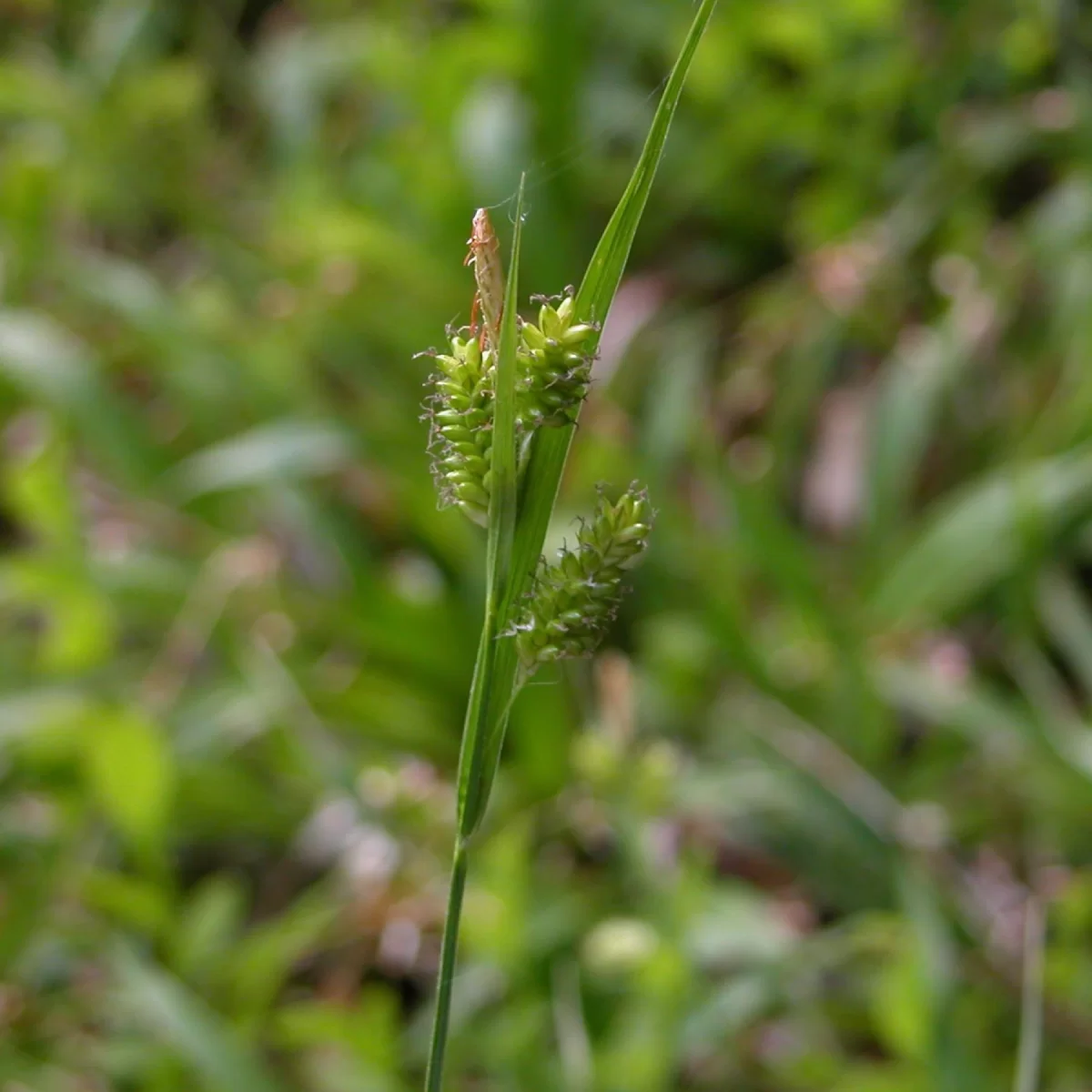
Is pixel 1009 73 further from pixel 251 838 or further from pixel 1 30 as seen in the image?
pixel 1 30

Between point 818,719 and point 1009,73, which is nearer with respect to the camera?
point 818,719

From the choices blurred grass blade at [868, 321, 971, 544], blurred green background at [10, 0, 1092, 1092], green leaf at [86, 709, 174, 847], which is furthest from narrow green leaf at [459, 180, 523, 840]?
blurred grass blade at [868, 321, 971, 544]

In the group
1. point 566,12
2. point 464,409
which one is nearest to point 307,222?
point 566,12

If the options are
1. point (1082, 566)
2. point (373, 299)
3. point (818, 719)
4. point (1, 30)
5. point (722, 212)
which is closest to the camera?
point (818, 719)

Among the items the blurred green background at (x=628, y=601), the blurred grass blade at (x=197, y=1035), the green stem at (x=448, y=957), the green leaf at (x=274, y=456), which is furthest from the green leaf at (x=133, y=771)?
the green stem at (x=448, y=957)

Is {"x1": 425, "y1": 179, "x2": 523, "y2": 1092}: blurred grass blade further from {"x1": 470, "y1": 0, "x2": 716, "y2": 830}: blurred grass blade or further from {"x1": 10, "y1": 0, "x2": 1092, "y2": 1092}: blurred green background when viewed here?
{"x1": 10, "y1": 0, "x2": 1092, "y2": 1092}: blurred green background

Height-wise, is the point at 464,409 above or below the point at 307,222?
below

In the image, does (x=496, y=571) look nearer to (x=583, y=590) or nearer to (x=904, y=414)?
(x=583, y=590)
